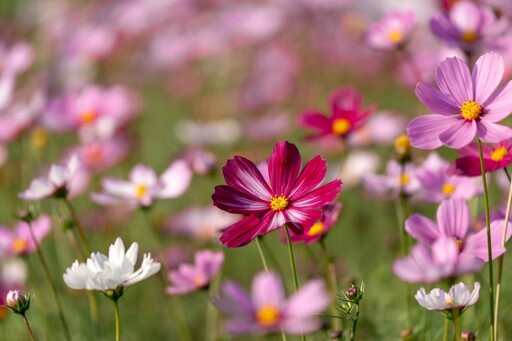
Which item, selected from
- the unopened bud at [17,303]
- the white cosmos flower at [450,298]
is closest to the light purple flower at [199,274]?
the unopened bud at [17,303]

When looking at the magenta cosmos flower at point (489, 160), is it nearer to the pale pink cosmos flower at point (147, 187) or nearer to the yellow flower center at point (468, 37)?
the yellow flower center at point (468, 37)

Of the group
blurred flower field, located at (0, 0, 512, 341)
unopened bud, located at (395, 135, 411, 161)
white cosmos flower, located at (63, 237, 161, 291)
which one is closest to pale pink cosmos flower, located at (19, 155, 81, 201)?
blurred flower field, located at (0, 0, 512, 341)

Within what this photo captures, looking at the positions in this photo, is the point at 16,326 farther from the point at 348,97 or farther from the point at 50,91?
the point at 50,91

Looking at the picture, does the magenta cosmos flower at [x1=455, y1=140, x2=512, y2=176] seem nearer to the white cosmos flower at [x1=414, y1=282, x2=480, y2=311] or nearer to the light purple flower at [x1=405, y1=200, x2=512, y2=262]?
the light purple flower at [x1=405, y1=200, x2=512, y2=262]

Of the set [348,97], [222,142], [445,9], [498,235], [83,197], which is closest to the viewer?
[498,235]


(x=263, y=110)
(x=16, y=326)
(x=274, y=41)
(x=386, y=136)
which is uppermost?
(x=274, y=41)

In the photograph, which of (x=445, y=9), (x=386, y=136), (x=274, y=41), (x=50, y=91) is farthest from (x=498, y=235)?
(x=274, y=41)
